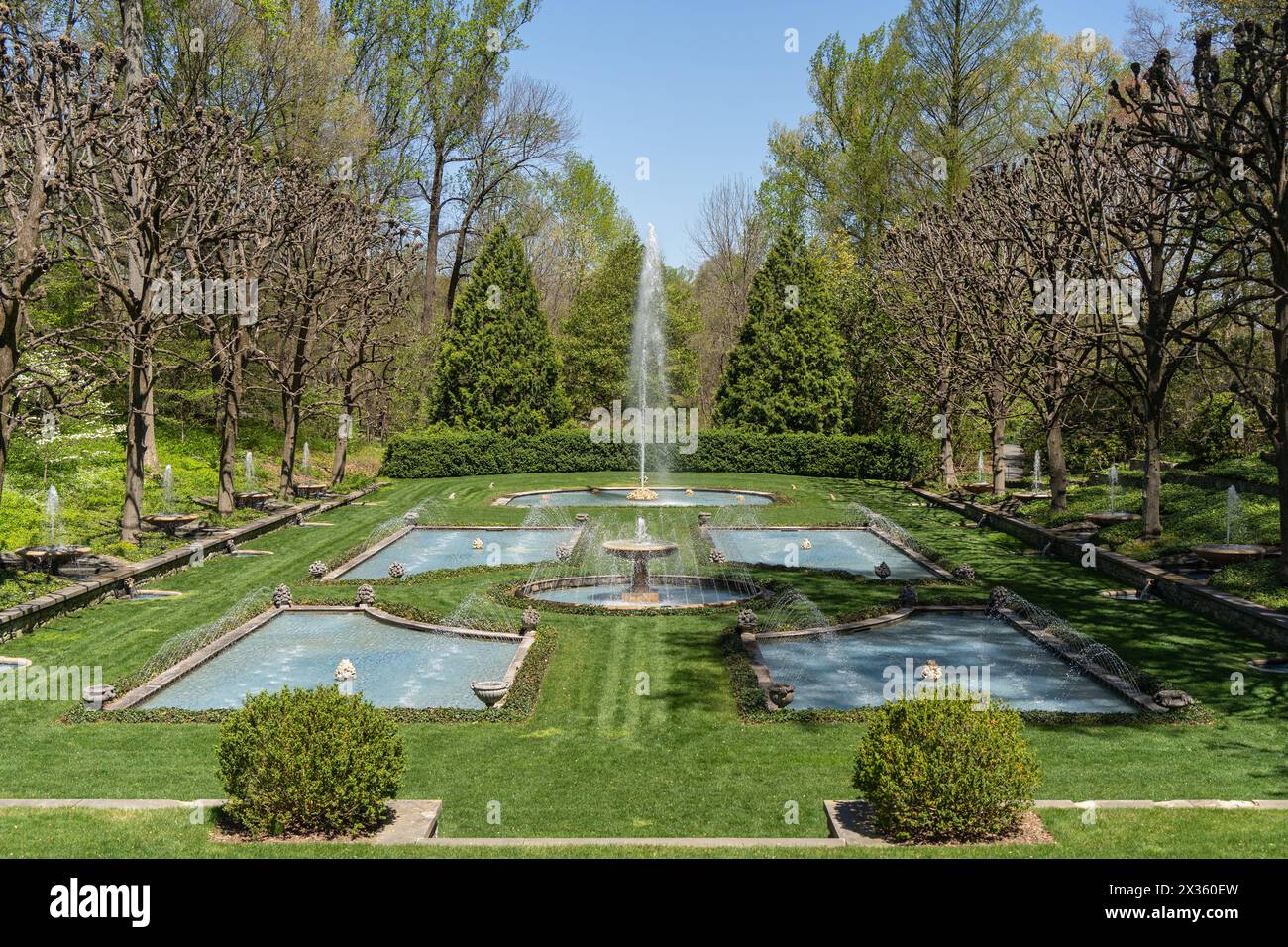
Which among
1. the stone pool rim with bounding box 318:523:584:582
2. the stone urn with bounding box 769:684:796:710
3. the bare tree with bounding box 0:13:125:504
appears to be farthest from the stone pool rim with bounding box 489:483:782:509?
the stone urn with bounding box 769:684:796:710

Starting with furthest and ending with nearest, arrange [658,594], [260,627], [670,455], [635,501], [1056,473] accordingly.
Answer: [670,455]
[635,501]
[1056,473]
[658,594]
[260,627]

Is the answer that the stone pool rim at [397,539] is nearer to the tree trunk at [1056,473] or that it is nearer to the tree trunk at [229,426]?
the tree trunk at [229,426]

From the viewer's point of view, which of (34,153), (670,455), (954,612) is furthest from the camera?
(670,455)

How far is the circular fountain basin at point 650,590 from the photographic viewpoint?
21.6 metres

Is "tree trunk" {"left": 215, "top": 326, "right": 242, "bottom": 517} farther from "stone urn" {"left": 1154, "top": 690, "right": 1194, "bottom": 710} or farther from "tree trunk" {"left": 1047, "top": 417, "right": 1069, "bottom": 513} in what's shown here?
"stone urn" {"left": 1154, "top": 690, "right": 1194, "bottom": 710}

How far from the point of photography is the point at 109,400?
41375mm

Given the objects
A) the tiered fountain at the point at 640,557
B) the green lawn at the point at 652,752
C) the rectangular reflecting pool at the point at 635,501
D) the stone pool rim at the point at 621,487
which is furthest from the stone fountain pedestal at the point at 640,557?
the stone pool rim at the point at 621,487

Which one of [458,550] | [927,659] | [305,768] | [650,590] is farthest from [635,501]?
[305,768]

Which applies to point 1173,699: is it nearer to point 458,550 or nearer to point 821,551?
point 821,551

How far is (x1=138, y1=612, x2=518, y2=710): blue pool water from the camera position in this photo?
15.9m

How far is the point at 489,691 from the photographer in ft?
47.6

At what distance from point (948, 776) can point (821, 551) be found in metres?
19.7

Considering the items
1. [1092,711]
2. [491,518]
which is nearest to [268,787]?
[1092,711]
